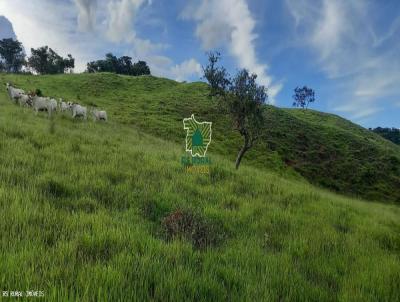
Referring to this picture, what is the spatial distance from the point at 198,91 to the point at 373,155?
159ft

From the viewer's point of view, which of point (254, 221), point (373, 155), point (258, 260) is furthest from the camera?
point (373, 155)

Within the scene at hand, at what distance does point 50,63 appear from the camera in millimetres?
125375

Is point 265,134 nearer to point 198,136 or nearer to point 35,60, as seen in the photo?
point 198,136

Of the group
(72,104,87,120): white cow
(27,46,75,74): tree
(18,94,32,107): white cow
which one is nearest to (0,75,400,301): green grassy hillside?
(72,104,87,120): white cow

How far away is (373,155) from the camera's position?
8112 centimetres

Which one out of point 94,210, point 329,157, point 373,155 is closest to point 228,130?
point 329,157

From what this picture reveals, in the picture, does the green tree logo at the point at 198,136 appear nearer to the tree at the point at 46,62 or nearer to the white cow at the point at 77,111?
the white cow at the point at 77,111

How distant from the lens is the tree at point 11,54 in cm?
13700

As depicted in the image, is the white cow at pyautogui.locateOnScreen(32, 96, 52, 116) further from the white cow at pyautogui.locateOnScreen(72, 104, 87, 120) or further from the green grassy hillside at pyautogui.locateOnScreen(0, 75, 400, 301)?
the green grassy hillside at pyautogui.locateOnScreen(0, 75, 400, 301)

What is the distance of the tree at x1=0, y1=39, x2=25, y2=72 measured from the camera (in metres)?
137

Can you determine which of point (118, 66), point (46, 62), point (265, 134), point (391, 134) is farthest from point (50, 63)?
point (391, 134)

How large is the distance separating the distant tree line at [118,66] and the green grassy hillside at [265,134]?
44958mm

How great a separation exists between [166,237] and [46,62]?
137094 mm

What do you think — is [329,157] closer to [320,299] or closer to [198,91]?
[198,91]
